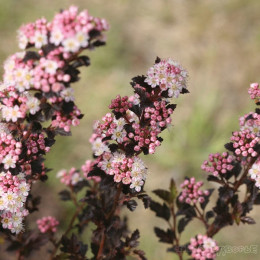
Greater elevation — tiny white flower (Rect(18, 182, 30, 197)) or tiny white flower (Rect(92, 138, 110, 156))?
tiny white flower (Rect(92, 138, 110, 156))

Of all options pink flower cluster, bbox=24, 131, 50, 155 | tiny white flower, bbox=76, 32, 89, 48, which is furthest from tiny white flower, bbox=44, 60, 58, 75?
pink flower cluster, bbox=24, 131, 50, 155

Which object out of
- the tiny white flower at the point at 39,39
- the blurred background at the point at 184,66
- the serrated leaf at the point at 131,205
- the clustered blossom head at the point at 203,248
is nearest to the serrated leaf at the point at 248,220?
the clustered blossom head at the point at 203,248

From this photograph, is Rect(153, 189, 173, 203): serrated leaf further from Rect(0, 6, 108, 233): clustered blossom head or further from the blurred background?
the blurred background

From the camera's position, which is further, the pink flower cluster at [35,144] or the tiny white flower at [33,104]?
the pink flower cluster at [35,144]

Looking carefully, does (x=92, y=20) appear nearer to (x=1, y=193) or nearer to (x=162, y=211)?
(x=1, y=193)

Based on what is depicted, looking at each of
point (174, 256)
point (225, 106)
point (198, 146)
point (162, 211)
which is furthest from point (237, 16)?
point (162, 211)

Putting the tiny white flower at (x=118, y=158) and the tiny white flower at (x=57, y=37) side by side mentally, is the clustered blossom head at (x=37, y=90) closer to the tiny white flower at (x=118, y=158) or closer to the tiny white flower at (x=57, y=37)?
the tiny white flower at (x=57, y=37)
